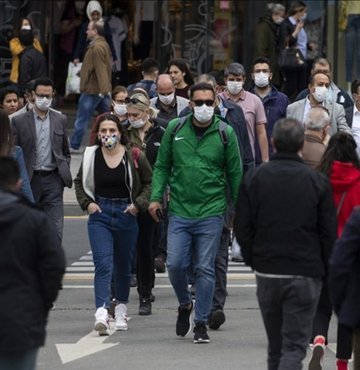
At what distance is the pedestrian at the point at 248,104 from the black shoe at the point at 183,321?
2697mm

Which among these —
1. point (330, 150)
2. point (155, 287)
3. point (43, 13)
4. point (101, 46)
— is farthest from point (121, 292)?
point (43, 13)

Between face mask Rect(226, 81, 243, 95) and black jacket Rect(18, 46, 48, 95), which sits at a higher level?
face mask Rect(226, 81, 243, 95)

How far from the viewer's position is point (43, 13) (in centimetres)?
2466

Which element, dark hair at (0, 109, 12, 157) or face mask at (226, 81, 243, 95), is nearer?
dark hair at (0, 109, 12, 157)

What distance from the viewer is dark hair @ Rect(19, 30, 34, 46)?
19.9 meters

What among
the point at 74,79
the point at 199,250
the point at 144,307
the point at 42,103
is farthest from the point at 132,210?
the point at 74,79

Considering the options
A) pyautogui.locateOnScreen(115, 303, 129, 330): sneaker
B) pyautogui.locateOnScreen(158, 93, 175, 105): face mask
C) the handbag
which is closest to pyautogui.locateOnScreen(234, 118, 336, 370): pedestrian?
pyautogui.locateOnScreen(115, 303, 129, 330): sneaker

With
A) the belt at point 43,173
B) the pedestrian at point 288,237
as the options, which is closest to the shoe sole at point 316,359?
the pedestrian at point 288,237

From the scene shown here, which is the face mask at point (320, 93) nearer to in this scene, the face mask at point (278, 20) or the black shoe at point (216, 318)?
the black shoe at point (216, 318)

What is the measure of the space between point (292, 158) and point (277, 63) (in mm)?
14381

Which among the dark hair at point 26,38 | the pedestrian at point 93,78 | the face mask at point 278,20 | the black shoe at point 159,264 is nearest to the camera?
the black shoe at point 159,264

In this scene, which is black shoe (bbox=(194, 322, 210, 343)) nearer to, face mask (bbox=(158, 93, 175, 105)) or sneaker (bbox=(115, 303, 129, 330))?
sneaker (bbox=(115, 303, 129, 330))

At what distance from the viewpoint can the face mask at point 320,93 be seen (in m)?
13.8

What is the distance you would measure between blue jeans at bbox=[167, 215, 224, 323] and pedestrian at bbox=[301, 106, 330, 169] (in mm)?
1148
